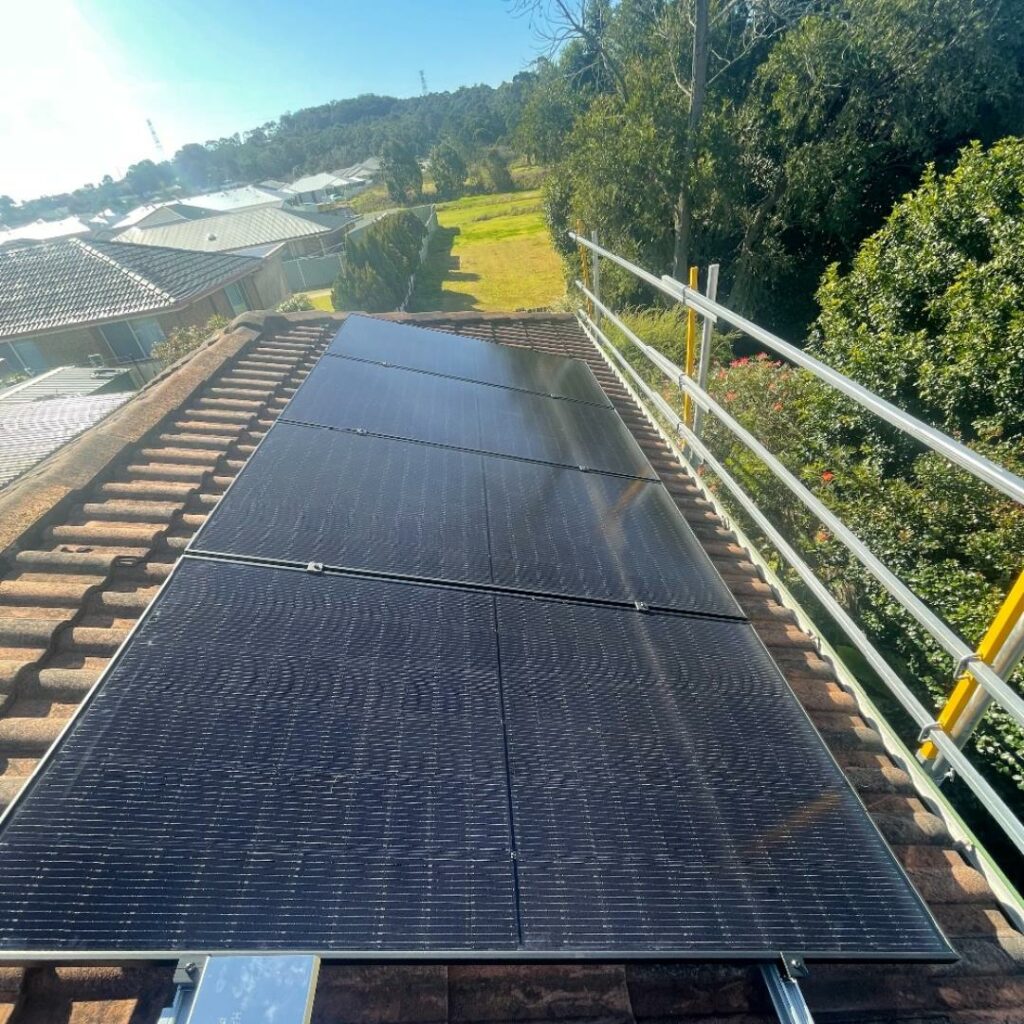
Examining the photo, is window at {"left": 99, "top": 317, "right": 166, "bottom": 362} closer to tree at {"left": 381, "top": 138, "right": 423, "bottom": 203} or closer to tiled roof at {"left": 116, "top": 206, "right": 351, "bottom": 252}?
tiled roof at {"left": 116, "top": 206, "right": 351, "bottom": 252}

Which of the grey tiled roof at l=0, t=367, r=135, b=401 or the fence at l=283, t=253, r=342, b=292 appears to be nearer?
the grey tiled roof at l=0, t=367, r=135, b=401

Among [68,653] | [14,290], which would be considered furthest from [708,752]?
[14,290]

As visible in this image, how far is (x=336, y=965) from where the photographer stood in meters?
1.41

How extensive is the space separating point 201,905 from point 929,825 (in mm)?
2812

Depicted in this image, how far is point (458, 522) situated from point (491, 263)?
41.7 metres

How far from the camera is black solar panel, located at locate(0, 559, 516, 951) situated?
1473 millimetres

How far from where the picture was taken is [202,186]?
149 meters

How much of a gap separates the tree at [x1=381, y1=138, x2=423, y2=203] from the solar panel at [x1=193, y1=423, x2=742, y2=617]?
8212 cm

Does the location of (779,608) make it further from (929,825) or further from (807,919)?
(807,919)

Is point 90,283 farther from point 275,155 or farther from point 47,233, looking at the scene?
point 275,155

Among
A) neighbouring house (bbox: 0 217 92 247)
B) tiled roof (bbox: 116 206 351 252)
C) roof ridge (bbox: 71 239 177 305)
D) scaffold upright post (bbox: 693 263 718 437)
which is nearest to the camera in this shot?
scaffold upright post (bbox: 693 263 718 437)

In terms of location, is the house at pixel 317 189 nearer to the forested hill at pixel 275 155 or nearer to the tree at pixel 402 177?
the tree at pixel 402 177

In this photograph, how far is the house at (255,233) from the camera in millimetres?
43344

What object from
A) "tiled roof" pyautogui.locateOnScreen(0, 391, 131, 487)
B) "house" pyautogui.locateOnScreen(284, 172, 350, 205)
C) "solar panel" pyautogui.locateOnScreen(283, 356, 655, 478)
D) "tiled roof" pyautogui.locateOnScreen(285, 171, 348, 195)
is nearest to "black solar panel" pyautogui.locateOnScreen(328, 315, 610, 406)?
"solar panel" pyautogui.locateOnScreen(283, 356, 655, 478)
